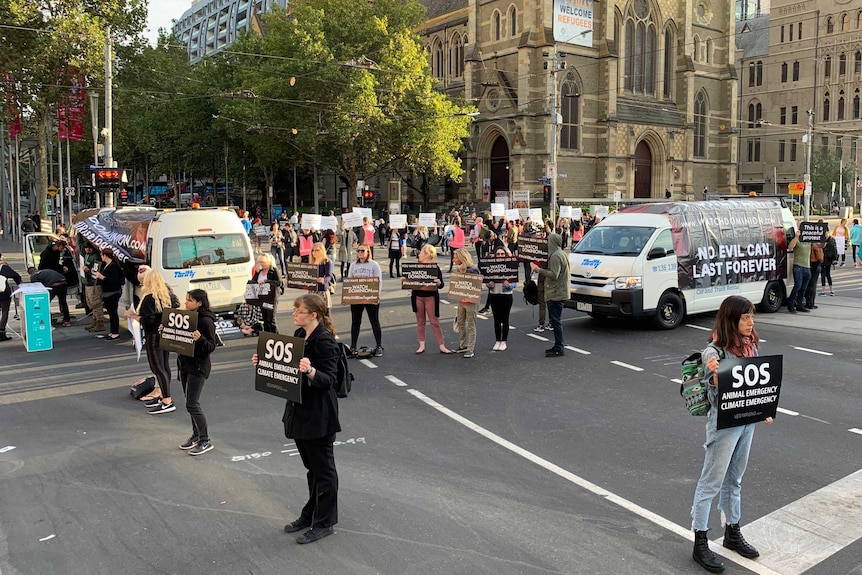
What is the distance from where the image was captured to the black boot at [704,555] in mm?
4883

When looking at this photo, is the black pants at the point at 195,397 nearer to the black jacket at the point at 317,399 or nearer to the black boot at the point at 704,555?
the black jacket at the point at 317,399

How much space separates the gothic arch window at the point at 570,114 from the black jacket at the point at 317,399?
46387mm

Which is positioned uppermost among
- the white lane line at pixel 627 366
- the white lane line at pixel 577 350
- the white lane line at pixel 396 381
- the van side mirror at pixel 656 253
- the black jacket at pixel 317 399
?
the van side mirror at pixel 656 253

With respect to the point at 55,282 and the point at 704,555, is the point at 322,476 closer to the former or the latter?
the point at 704,555

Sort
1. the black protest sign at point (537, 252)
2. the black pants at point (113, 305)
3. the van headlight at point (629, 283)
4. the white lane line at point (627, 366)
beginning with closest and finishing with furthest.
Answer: the white lane line at point (627, 366)
the black protest sign at point (537, 252)
the black pants at point (113, 305)
the van headlight at point (629, 283)

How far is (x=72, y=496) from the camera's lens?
620 cm

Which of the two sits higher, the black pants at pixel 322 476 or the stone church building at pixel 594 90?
the stone church building at pixel 594 90

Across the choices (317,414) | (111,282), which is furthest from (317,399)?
(111,282)

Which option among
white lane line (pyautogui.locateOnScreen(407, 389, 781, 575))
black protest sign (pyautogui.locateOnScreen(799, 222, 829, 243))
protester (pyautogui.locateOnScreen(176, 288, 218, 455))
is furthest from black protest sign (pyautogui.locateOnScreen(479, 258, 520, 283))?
black protest sign (pyautogui.locateOnScreen(799, 222, 829, 243))

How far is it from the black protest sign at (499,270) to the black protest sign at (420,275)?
0.83 metres

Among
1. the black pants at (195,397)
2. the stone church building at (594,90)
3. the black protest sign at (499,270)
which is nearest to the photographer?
the black pants at (195,397)

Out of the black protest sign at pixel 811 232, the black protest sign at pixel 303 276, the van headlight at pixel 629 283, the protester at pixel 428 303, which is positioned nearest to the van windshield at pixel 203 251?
the black protest sign at pixel 303 276

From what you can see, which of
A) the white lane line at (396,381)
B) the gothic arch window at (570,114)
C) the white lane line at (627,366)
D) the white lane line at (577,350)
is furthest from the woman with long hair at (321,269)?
the gothic arch window at (570,114)

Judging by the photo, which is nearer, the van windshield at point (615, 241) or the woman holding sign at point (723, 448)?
the woman holding sign at point (723, 448)
